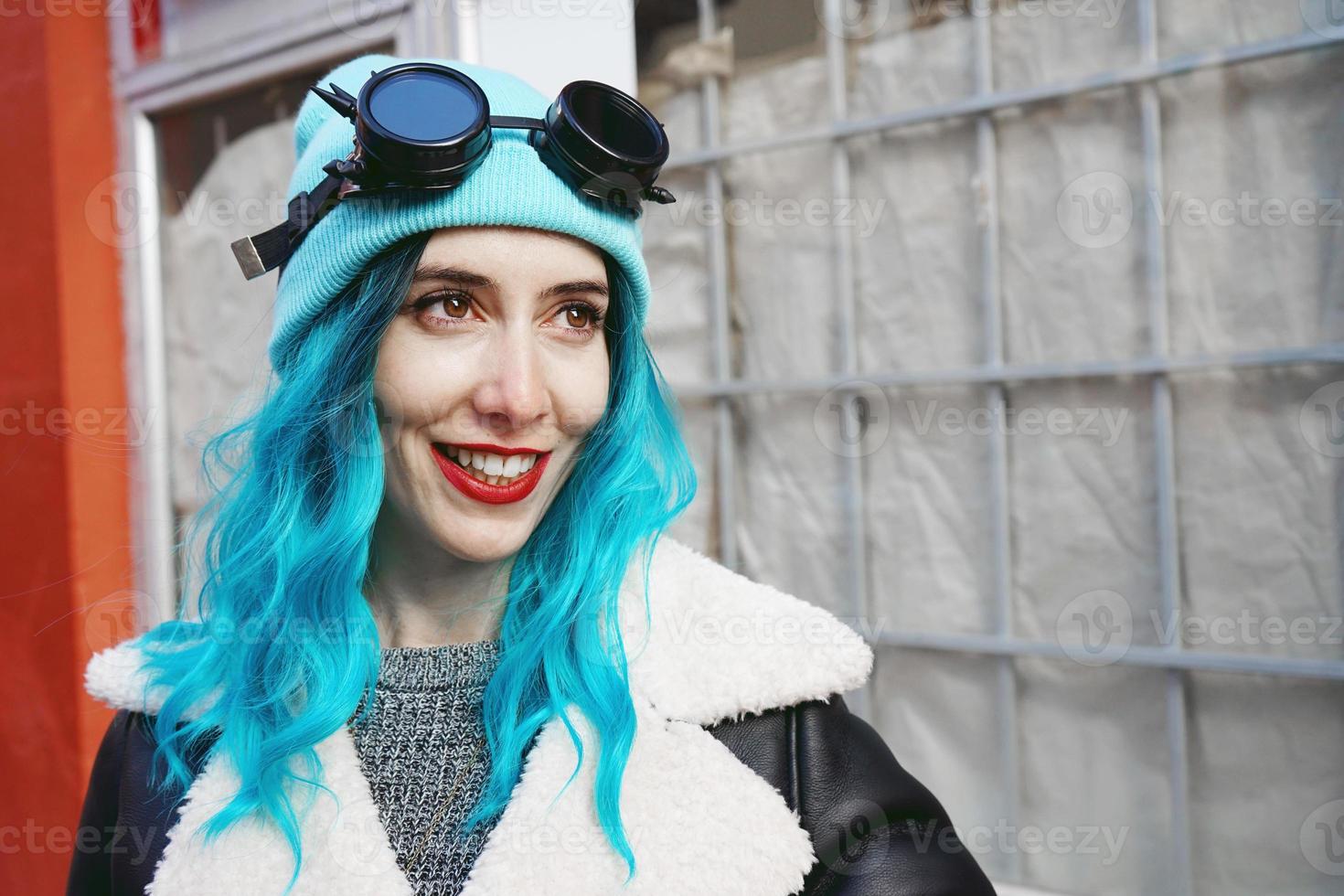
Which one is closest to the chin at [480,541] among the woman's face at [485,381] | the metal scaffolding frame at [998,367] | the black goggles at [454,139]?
the woman's face at [485,381]

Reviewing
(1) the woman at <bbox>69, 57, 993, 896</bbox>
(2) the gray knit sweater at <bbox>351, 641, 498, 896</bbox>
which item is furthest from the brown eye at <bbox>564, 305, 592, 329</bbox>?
(2) the gray knit sweater at <bbox>351, 641, 498, 896</bbox>

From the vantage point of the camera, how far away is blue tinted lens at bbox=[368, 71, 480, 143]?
1.22 m

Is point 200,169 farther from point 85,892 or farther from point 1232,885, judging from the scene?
point 1232,885

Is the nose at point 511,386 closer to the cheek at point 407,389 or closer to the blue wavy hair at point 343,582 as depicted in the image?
the cheek at point 407,389

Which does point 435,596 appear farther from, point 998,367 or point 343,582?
point 998,367

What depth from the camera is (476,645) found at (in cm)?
138

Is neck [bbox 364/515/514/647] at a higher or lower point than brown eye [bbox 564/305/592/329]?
lower

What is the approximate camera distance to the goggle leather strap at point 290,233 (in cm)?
134

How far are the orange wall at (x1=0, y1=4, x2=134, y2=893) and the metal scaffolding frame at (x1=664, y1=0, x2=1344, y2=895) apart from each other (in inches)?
72.6

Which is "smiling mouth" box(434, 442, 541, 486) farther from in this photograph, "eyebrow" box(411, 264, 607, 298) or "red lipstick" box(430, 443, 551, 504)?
"eyebrow" box(411, 264, 607, 298)

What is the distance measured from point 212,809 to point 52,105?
2457 mm

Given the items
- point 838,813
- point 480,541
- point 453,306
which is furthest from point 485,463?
point 838,813

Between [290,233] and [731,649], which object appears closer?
[731,649]

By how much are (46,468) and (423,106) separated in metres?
2.16
